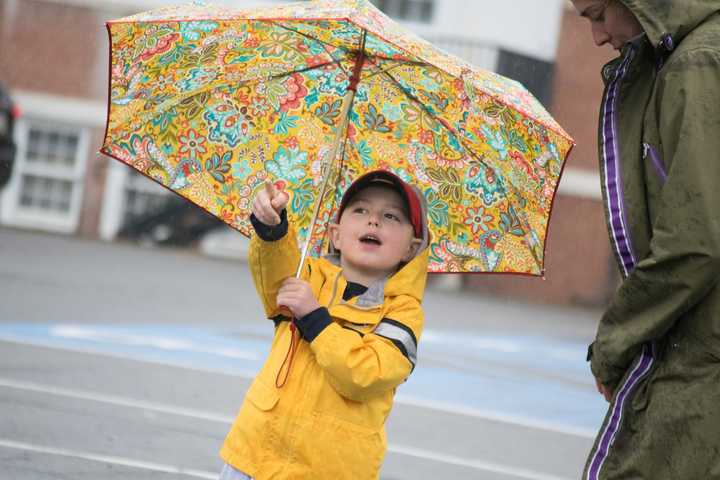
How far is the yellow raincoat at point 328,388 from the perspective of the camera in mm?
3971

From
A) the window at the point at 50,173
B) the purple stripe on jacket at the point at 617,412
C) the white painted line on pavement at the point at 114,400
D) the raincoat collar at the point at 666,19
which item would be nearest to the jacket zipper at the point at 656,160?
the raincoat collar at the point at 666,19

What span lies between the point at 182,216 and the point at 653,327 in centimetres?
2038

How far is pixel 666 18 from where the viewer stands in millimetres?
3342

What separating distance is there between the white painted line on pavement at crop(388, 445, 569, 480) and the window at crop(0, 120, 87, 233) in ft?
55.8

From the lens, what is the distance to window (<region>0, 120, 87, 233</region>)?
23938 mm

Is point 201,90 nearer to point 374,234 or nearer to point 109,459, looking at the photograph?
point 374,234

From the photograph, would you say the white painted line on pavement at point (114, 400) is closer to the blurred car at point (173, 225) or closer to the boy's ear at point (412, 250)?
the boy's ear at point (412, 250)

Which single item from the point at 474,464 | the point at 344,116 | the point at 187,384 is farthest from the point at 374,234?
the point at 187,384

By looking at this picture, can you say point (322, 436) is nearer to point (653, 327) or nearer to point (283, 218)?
point (283, 218)

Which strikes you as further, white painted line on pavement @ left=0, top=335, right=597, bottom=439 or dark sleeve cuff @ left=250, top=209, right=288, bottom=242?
white painted line on pavement @ left=0, top=335, right=597, bottom=439

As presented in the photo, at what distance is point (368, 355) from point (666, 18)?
4.41ft

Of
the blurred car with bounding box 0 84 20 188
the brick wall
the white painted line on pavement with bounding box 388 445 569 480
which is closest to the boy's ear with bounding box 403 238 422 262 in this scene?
the white painted line on pavement with bounding box 388 445 569 480

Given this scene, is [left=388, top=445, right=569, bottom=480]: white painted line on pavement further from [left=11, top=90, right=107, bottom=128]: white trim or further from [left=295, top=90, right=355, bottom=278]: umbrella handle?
[left=11, top=90, right=107, bottom=128]: white trim

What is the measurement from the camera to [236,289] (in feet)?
55.6
